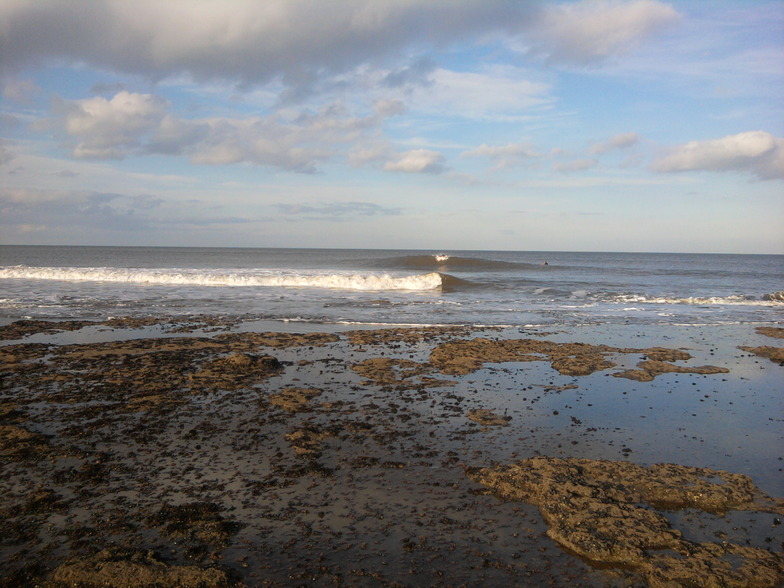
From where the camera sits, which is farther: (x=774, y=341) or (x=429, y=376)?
Answer: (x=774, y=341)

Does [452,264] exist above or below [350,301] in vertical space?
above

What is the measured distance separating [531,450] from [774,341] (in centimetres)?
1280

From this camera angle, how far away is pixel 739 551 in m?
4.60

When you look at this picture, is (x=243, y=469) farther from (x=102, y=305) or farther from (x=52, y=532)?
(x=102, y=305)

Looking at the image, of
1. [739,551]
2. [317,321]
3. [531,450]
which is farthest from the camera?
[317,321]

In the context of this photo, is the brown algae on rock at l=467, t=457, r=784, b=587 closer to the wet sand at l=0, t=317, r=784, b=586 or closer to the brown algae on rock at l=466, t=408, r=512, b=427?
the wet sand at l=0, t=317, r=784, b=586

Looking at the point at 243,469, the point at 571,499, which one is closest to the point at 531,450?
the point at 571,499

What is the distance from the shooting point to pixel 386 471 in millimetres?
6160

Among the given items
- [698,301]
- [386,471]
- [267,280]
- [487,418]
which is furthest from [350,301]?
[386,471]

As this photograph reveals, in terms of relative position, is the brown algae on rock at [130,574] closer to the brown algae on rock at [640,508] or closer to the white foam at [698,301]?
the brown algae on rock at [640,508]

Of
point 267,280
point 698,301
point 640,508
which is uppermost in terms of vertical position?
point 267,280

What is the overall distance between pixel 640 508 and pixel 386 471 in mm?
2818

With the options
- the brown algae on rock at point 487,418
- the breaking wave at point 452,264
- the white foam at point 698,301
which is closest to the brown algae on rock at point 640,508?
the brown algae on rock at point 487,418

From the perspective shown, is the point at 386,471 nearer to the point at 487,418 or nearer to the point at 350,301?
the point at 487,418
